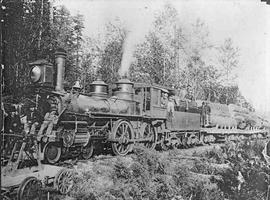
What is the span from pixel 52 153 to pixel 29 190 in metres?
2.48

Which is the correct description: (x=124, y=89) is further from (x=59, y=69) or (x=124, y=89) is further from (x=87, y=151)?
(x=59, y=69)

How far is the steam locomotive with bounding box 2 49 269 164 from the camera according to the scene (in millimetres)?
5668

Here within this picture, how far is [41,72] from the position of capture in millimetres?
5551

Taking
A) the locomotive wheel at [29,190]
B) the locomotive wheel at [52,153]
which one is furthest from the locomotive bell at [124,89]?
the locomotive wheel at [29,190]

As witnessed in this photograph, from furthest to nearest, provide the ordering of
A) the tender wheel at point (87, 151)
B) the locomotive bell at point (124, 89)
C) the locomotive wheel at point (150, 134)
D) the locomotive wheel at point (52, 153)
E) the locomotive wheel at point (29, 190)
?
the locomotive wheel at point (150, 134)
the locomotive bell at point (124, 89)
the tender wheel at point (87, 151)
the locomotive wheel at point (52, 153)
the locomotive wheel at point (29, 190)

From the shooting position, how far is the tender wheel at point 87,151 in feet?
23.0

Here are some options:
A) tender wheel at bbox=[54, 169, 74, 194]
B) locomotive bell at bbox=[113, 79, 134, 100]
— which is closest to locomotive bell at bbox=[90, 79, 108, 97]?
locomotive bell at bbox=[113, 79, 134, 100]

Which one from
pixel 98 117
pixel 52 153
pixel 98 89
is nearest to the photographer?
pixel 52 153

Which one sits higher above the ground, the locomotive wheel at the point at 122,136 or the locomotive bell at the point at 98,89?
the locomotive bell at the point at 98,89

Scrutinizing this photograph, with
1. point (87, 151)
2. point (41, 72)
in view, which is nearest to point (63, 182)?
point (41, 72)

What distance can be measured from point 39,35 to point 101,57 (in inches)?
271

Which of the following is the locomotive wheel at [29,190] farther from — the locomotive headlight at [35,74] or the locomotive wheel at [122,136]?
the locomotive wheel at [122,136]

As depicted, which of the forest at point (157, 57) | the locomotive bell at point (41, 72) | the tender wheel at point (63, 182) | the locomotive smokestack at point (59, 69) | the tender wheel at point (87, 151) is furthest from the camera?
the forest at point (157, 57)

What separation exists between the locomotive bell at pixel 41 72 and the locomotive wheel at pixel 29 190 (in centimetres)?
243
